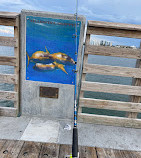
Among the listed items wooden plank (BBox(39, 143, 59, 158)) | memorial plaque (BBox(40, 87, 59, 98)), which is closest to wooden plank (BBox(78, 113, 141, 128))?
A: memorial plaque (BBox(40, 87, 59, 98))

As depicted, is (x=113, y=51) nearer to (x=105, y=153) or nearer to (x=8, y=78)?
(x=105, y=153)

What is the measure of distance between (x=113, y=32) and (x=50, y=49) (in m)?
1.62

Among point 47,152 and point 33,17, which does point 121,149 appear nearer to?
point 47,152

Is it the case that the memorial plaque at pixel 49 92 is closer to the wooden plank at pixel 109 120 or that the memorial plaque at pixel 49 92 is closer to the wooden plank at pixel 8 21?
the wooden plank at pixel 109 120

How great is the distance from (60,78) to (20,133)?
1.68 meters

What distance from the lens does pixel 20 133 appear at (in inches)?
127

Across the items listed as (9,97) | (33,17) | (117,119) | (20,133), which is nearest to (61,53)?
(33,17)

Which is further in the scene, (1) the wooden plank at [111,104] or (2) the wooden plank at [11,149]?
(1) the wooden plank at [111,104]

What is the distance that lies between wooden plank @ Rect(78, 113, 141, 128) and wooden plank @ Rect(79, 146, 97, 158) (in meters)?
0.99

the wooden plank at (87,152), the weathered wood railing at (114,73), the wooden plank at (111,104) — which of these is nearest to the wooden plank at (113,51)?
the weathered wood railing at (114,73)

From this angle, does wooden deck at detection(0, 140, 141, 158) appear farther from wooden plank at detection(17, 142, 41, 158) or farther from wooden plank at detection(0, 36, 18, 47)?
wooden plank at detection(0, 36, 18, 47)

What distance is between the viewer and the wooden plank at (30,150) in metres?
2.62

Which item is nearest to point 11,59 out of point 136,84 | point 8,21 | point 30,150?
point 8,21

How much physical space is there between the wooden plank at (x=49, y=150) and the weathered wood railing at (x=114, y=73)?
1.22 metres
